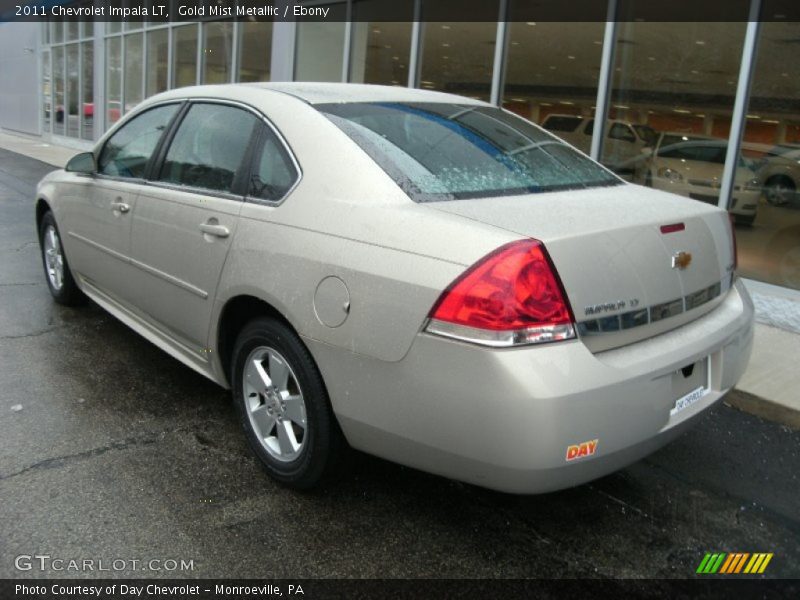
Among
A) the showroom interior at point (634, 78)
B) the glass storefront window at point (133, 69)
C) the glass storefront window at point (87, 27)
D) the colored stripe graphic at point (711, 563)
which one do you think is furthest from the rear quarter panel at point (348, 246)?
the glass storefront window at point (87, 27)

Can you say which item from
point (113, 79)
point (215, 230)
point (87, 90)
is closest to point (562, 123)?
point (215, 230)

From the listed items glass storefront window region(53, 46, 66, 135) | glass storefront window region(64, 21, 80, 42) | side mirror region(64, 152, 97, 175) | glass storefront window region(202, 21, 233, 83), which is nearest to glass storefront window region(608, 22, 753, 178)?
side mirror region(64, 152, 97, 175)

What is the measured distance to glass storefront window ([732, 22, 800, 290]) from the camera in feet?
20.9

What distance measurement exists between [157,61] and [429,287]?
55.3 ft

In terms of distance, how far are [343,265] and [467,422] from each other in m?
0.70

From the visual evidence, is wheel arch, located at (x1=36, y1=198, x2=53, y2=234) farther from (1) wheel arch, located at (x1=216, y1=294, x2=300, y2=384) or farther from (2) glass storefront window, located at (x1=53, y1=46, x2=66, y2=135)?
(2) glass storefront window, located at (x1=53, y1=46, x2=66, y2=135)

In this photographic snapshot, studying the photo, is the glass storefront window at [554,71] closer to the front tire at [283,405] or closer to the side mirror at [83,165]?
the side mirror at [83,165]

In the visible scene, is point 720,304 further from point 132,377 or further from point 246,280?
point 132,377

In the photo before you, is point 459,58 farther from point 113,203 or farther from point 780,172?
point 113,203

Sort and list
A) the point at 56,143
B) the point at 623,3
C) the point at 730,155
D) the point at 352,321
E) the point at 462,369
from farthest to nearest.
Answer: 1. the point at 56,143
2. the point at 623,3
3. the point at 730,155
4. the point at 352,321
5. the point at 462,369

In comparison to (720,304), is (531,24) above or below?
above

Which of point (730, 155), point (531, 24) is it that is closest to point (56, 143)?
point (531, 24)

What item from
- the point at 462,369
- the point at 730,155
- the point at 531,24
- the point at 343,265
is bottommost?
the point at 462,369

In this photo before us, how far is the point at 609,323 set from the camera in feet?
7.80
